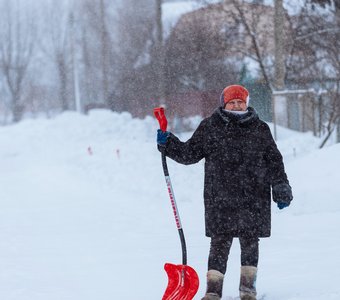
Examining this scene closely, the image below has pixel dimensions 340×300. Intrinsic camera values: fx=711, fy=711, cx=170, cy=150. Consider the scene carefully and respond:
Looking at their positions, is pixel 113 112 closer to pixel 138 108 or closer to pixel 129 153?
pixel 138 108

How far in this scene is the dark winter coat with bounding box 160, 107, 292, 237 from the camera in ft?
14.7

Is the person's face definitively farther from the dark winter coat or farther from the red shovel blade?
the red shovel blade

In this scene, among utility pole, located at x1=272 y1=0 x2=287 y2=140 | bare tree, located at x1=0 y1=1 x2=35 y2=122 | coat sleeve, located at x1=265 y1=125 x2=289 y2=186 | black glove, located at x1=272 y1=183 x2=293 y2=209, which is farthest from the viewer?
bare tree, located at x1=0 y1=1 x2=35 y2=122

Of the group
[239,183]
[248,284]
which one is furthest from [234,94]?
[248,284]

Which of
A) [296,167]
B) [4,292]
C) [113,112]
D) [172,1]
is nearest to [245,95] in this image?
[4,292]

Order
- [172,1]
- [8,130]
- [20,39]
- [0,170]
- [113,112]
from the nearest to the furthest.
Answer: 1. [0,170]
2. [113,112]
3. [8,130]
4. [172,1]
5. [20,39]

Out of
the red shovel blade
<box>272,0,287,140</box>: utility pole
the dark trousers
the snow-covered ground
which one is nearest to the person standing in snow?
the dark trousers

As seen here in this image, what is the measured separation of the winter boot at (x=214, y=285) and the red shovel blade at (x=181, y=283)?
83 mm

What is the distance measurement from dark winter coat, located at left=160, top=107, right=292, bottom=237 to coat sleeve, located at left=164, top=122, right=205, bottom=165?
0.28 ft

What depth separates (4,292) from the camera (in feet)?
18.6

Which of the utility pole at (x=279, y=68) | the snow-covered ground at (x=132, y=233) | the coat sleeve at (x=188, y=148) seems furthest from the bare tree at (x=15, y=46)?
the coat sleeve at (x=188, y=148)

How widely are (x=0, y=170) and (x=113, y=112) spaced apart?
35.9ft

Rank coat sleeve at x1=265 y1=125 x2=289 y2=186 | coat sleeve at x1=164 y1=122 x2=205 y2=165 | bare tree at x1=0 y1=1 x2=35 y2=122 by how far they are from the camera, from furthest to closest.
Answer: bare tree at x1=0 y1=1 x2=35 y2=122 < coat sleeve at x1=164 y1=122 x2=205 y2=165 < coat sleeve at x1=265 y1=125 x2=289 y2=186

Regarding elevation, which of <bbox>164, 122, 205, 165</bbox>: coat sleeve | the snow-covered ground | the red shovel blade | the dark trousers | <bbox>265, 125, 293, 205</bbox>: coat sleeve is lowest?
the snow-covered ground
